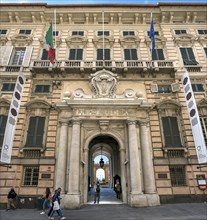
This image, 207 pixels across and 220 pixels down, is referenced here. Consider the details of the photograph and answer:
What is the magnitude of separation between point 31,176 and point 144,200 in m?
8.99

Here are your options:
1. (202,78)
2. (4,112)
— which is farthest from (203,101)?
(4,112)

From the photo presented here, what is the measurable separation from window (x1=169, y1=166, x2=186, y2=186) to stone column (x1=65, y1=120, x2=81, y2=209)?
764 cm

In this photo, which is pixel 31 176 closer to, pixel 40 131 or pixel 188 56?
pixel 40 131

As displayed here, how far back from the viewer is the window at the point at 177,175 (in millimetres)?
14219

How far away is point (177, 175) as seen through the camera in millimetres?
14453

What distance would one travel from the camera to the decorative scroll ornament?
1677cm

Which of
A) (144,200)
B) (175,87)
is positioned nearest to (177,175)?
(144,200)

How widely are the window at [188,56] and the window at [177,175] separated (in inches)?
442

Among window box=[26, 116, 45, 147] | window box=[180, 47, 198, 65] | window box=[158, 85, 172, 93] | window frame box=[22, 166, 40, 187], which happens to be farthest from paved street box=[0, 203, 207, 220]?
window box=[180, 47, 198, 65]

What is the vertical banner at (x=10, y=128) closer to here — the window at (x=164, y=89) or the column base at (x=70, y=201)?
the column base at (x=70, y=201)

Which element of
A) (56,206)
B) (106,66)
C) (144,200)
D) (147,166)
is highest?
(106,66)

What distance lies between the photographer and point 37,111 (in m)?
16.2

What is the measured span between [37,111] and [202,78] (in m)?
16.7

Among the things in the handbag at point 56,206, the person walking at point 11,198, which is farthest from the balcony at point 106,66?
the handbag at point 56,206
